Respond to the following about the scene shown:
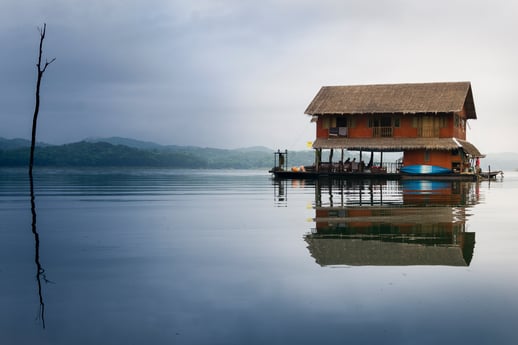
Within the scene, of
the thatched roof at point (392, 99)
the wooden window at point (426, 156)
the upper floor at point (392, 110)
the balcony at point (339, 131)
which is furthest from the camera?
the balcony at point (339, 131)

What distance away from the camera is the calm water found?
180 inches

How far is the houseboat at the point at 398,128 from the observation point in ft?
145

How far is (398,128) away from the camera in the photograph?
45.6 metres

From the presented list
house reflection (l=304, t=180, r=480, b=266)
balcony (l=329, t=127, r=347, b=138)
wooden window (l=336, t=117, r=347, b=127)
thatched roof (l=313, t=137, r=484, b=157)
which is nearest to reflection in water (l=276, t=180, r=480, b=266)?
house reflection (l=304, t=180, r=480, b=266)

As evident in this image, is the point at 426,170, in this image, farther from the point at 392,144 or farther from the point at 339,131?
the point at 339,131

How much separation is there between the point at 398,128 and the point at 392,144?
164 cm

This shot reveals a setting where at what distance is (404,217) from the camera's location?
1345cm

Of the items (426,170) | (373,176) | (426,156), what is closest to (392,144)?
(426,156)

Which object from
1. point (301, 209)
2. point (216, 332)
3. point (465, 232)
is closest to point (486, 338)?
point (216, 332)

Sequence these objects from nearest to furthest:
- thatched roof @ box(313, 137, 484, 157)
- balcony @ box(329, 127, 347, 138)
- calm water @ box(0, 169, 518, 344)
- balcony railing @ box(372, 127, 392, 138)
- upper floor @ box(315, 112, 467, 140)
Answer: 1. calm water @ box(0, 169, 518, 344)
2. thatched roof @ box(313, 137, 484, 157)
3. upper floor @ box(315, 112, 467, 140)
4. balcony railing @ box(372, 127, 392, 138)
5. balcony @ box(329, 127, 347, 138)

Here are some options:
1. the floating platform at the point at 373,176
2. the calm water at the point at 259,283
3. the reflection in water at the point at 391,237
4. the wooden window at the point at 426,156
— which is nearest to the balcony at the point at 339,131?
the floating platform at the point at 373,176

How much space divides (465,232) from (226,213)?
20.2 ft

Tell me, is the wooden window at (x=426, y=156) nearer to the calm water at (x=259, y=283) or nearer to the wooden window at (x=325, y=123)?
the wooden window at (x=325, y=123)

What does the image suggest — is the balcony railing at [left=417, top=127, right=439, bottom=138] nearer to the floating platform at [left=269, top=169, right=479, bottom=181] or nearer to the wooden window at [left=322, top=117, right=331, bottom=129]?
the floating platform at [left=269, top=169, right=479, bottom=181]
